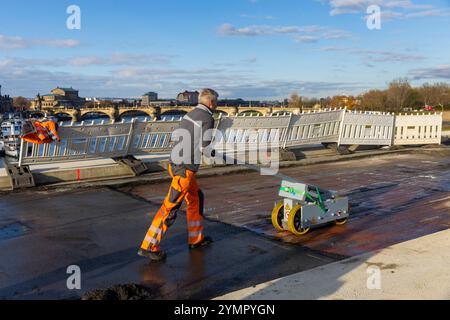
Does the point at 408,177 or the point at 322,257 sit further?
the point at 408,177

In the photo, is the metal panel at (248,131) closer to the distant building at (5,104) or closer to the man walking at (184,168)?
the man walking at (184,168)

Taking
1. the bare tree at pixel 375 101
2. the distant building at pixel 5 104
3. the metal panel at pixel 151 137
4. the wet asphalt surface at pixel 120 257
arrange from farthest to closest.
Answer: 1. the distant building at pixel 5 104
2. the bare tree at pixel 375 101
3. the metal panel at pixel 151 137
4. the wet asphalt surface at pixel 120 257

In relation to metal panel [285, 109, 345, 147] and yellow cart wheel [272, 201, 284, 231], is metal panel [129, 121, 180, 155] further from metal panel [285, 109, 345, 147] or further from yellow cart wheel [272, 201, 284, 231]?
yellow cart wheel [272, 201, 284, 231]

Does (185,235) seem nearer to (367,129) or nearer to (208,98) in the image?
(208,98)

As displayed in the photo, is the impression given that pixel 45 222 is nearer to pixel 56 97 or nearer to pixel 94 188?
pixel 94 188

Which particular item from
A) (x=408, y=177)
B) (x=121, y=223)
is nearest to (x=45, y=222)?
(x=121, y=223)

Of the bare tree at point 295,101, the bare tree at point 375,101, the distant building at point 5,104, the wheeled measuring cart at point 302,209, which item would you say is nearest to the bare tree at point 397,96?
the bare tree at point 375,101

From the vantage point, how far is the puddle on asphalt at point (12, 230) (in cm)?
758

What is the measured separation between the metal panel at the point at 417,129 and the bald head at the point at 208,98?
1696 centimetres

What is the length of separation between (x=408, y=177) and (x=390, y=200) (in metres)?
3.76

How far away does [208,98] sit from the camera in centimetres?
645

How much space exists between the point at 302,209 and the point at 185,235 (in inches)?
79.5
